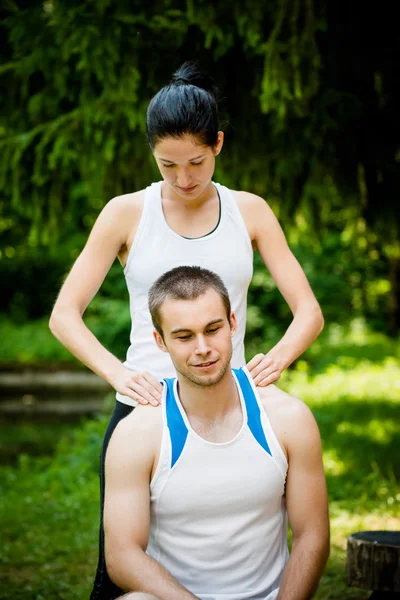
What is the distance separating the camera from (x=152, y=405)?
240 cm

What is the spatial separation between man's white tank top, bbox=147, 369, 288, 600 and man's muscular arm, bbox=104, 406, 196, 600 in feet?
0.13

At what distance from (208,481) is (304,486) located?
0.27 m

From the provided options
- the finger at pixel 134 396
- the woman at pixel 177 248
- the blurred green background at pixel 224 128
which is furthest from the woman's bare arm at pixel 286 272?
the blurred green background at pixel 224 128

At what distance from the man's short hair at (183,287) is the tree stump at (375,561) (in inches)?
48.6

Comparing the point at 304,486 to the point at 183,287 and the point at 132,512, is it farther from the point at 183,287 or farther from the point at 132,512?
the point at 183,287

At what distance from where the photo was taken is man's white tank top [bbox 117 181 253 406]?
2654mm

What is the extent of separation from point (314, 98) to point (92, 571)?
292 centimetres

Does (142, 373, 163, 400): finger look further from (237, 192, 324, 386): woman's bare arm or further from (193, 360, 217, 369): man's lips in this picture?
(237, 192, 324, 386): woman's bare arm

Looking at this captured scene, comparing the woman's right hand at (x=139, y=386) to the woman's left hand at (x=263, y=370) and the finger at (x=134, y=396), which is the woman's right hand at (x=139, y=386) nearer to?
the finger at (x=134, y=396)

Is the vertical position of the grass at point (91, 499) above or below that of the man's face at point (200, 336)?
below

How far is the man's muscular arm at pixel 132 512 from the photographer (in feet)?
7.43

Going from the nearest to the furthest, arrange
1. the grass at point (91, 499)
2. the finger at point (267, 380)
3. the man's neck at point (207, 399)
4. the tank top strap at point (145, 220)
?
the man's neck at point (207, 399)
the finger at point (267, 380)
the tank top strap at point (145, 220)
the grass at point (91, 499)

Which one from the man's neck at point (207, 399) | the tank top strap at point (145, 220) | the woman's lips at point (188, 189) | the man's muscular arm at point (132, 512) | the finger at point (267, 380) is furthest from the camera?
the tank top strap at point (145, 220)

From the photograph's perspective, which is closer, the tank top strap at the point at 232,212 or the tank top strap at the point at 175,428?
the tank top strap at the point at 175,428
